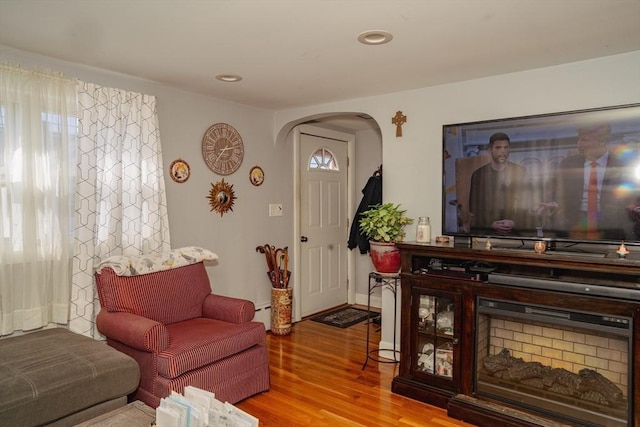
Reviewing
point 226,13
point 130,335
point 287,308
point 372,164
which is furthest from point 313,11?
point 372,164

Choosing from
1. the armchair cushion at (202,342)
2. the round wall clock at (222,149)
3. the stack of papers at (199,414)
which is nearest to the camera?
the stack of papers at (199,414)

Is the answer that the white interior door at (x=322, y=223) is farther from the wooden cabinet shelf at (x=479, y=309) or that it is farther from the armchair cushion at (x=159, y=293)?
the wooden cabinet shelf at (x=479, y=309)

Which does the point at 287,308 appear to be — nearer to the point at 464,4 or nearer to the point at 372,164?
the point at 372,164

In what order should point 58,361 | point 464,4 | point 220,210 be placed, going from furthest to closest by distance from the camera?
point 220,210 → point 58,361 → point 464,4

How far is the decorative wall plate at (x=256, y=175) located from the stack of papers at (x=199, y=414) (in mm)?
2808

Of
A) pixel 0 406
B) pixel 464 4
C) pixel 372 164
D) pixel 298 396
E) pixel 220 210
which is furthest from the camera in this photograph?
pixel 372 164

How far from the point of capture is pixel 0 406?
5.99 feet

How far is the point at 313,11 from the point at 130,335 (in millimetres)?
2166

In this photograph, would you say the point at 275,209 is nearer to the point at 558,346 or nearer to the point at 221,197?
the point at 221,197

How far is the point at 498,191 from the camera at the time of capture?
2.94 m

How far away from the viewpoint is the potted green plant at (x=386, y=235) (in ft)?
10.7

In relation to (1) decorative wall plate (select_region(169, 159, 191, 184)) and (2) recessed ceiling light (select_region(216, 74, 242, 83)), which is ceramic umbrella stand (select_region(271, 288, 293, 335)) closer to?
(1) decorative wall plate (select_region(169, 159, 191, 184))

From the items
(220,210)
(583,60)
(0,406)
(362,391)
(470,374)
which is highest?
(583,60)

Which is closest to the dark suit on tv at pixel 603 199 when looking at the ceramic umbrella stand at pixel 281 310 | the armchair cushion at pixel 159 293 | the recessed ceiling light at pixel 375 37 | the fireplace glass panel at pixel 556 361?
the fireplace glass panel at pixel 556 361
